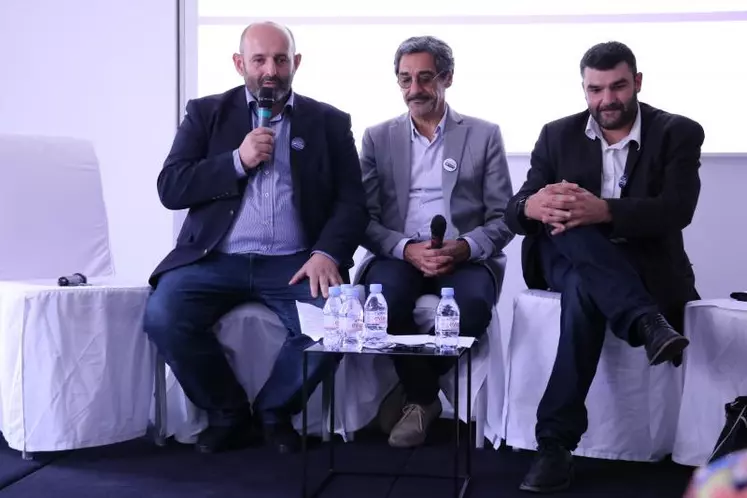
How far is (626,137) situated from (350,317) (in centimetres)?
108

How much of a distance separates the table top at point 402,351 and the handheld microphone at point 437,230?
556mm

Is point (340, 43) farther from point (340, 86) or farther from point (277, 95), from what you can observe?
point (277, 95)

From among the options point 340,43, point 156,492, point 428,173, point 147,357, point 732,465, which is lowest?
point 156,492

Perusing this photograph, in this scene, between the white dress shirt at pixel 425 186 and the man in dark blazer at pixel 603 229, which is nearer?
the man in dark blazer at pixel 603 229

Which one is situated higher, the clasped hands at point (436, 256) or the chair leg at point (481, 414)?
the clasped hands at point (436, 256)

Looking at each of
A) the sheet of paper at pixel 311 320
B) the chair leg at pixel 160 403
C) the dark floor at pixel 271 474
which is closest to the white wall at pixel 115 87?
the chair leg at pixel 160 403

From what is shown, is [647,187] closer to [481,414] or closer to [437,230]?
[437,230]

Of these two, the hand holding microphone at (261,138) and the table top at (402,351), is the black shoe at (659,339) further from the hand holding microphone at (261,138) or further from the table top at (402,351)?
the hand holding microphone at (261,138)

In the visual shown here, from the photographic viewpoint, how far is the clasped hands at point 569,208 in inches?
102

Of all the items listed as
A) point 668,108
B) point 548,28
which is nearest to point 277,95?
point 548,28

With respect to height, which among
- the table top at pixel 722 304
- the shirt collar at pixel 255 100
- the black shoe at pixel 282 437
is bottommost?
the black shoe at pixel 282 437

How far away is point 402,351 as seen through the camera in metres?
2.22

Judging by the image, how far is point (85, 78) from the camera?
439 cm

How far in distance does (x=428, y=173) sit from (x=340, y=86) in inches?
41.6
